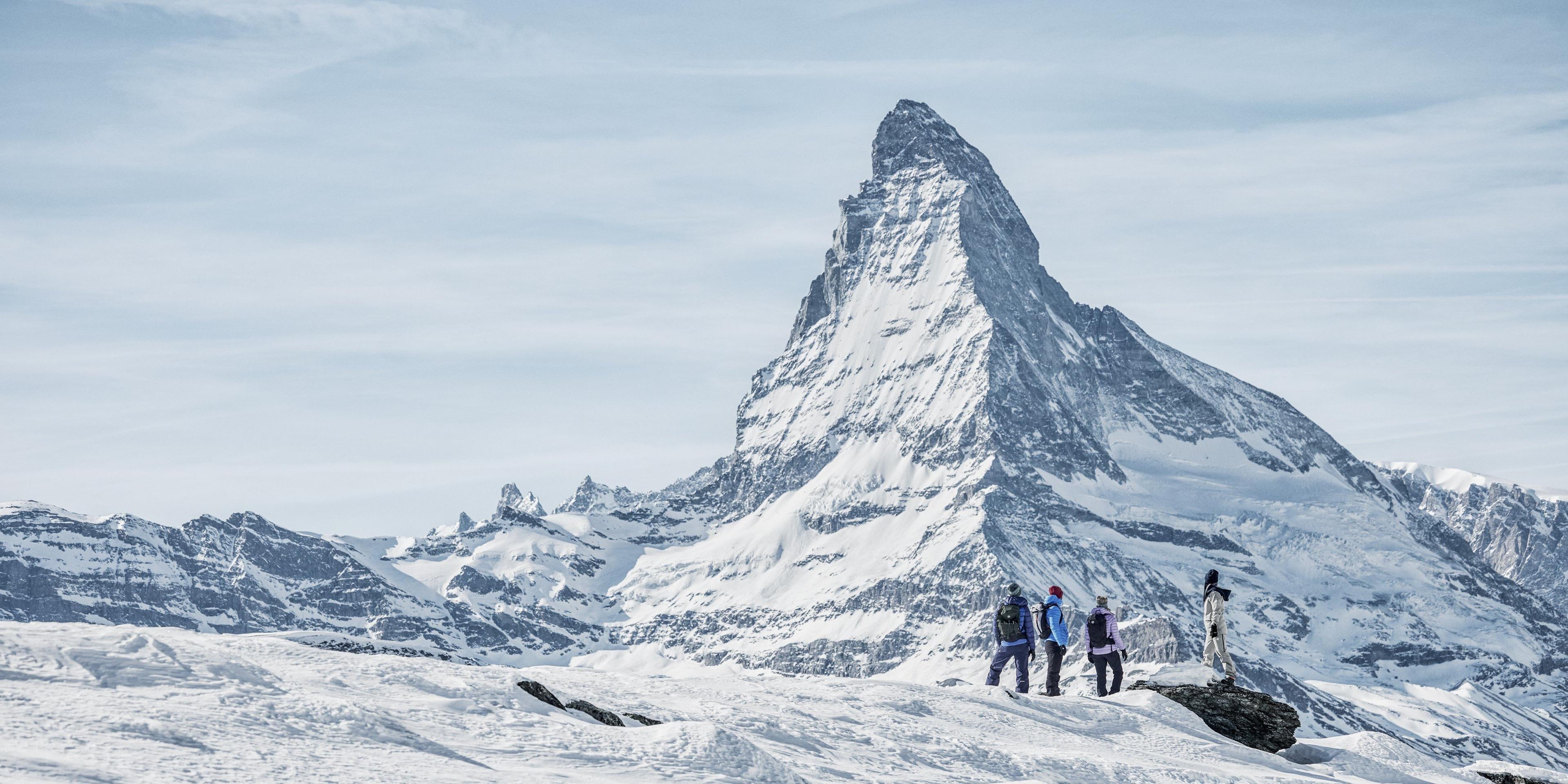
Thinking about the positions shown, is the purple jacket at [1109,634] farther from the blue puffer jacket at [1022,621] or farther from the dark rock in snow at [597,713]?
the dark rock in snow at [597,713]

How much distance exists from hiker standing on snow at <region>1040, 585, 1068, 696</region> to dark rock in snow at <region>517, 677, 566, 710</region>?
13595mm

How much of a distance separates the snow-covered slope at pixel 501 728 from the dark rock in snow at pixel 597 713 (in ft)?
1.36

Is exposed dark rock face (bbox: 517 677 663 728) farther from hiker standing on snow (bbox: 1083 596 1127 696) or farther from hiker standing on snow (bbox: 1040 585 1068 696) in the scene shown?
hiker standing on snow (bbox: 1083 596 1127 696)

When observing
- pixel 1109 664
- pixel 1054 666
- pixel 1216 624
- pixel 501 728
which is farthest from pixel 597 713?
pixel 1216 624

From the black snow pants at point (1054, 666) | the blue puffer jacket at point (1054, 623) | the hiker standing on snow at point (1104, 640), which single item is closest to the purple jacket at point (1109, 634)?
the hiker standing on snow at point (1104, 640)

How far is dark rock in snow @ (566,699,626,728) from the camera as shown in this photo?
80.0 ft

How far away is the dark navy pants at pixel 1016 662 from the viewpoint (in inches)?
1347

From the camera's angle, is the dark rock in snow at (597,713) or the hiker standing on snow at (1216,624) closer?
the dark rock in snow at (597,713)

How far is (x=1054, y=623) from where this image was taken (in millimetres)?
35438

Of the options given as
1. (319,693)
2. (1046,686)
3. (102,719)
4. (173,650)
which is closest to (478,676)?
(319,693)

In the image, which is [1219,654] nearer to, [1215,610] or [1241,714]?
[1215,610]

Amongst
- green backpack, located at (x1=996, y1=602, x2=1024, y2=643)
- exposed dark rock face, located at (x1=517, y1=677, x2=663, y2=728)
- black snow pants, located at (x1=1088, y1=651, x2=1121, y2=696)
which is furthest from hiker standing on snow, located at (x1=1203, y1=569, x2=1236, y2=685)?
exposed dark rock face, located at (x1=517, y1=677, x2=663, y2=728)

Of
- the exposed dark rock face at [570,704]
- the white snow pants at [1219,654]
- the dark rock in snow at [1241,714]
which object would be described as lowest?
the dark rock in snow at [1241,714]

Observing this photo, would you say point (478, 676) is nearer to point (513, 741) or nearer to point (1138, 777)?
point (513, 741)
